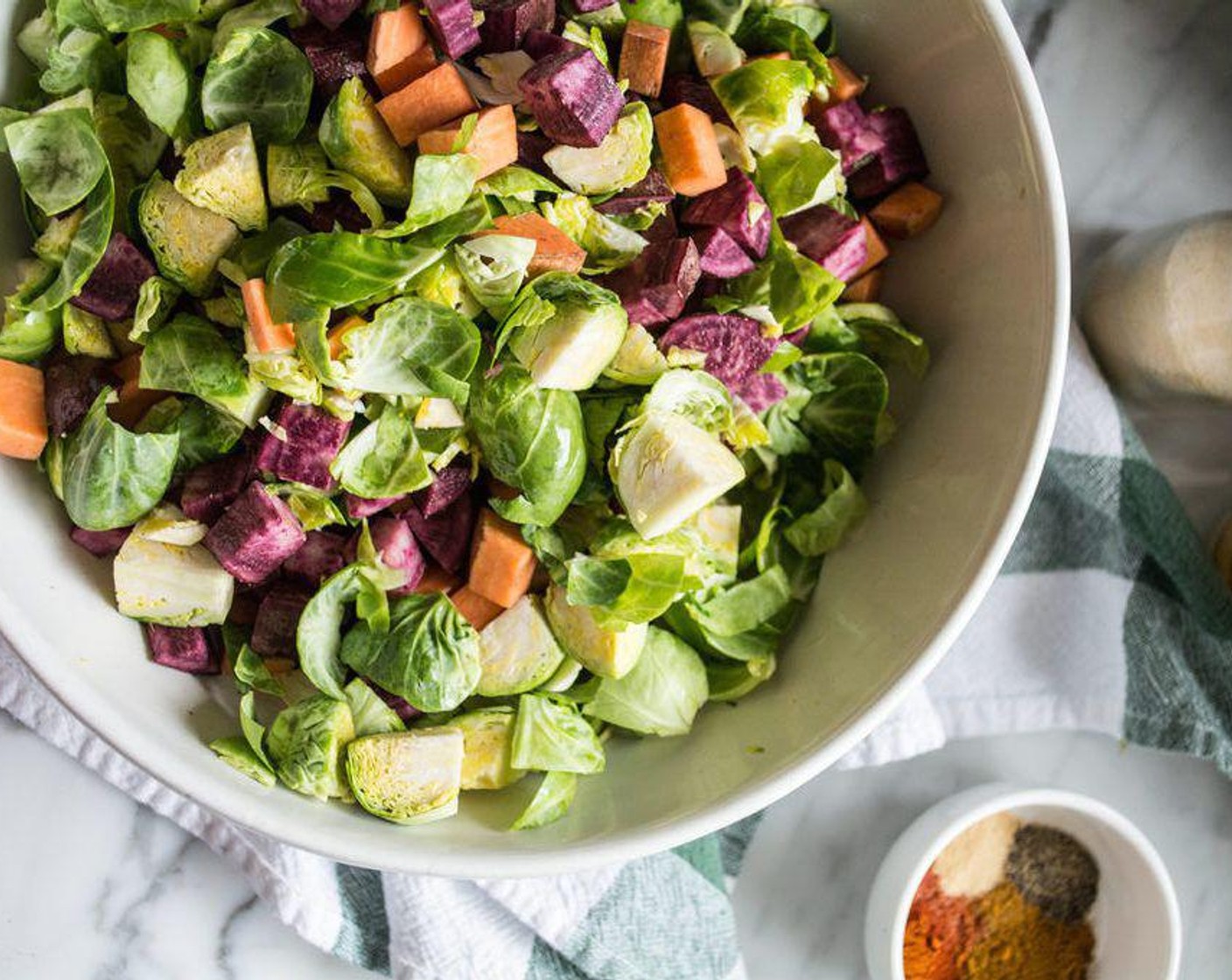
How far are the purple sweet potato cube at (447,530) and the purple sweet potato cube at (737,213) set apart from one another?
0.51 meters

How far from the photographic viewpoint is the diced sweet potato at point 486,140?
1.72 meters

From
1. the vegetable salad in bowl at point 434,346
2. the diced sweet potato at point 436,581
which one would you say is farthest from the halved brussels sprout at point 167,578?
the diced sweet potato at point 436,581

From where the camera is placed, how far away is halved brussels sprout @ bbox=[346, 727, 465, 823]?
6.00 feet

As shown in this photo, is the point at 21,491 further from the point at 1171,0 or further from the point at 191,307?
the point at 1171,0

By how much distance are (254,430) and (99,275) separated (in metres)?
0.28

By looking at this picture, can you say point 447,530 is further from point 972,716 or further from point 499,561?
point 972,716

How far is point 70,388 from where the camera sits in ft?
5.98

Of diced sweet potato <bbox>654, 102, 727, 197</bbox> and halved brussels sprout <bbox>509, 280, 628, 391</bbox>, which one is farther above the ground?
diced sweet potato <bbox>654, 102, 727, 197</bbox>

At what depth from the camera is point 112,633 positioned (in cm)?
186

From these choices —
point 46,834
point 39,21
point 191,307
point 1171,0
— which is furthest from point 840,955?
point 39,21

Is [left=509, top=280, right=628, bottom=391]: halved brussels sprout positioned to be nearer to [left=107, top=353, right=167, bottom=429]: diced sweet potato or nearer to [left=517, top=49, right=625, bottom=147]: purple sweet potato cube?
[left=517, top=49, right=625, bottom=147]: purple sweet potato cube

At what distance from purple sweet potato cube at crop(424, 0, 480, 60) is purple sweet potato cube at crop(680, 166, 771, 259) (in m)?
0.38

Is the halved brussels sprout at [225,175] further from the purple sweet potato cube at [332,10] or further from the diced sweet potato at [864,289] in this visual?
the diced sweet potato at [864,289]

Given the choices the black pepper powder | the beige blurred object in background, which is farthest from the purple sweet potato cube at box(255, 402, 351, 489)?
the black pepper powder
